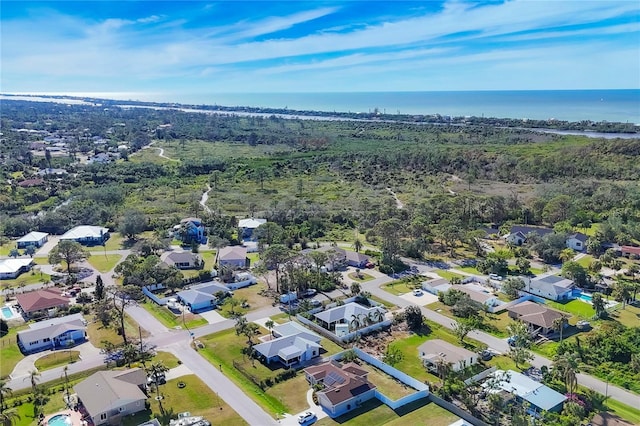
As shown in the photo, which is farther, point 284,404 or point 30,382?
point 30,382

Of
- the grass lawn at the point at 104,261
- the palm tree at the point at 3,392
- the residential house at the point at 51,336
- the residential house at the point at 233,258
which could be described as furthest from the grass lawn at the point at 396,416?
the grass lawn at the point at 104,261

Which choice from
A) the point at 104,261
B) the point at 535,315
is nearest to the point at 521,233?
the point at 535,315

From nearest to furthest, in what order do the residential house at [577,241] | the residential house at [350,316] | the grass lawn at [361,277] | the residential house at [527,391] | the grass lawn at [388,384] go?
the residential house at [527,391] < the grass lawn at [388,384] < the residential house at [350,316] < the grass lawn at [361,277] < the residential house at [577,241]

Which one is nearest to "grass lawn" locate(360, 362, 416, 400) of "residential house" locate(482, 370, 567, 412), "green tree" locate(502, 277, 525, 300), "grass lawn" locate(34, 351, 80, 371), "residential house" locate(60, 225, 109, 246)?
"residential house" locate(482, 370, 567, 412)

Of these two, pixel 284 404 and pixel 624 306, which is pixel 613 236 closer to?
pixel 624 306

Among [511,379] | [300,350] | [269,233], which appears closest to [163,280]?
[269,233]

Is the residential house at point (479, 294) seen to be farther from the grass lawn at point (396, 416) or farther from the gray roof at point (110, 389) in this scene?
the gray roof at point (110, 389)

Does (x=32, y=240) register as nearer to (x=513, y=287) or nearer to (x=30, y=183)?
(x=30, y=183)
